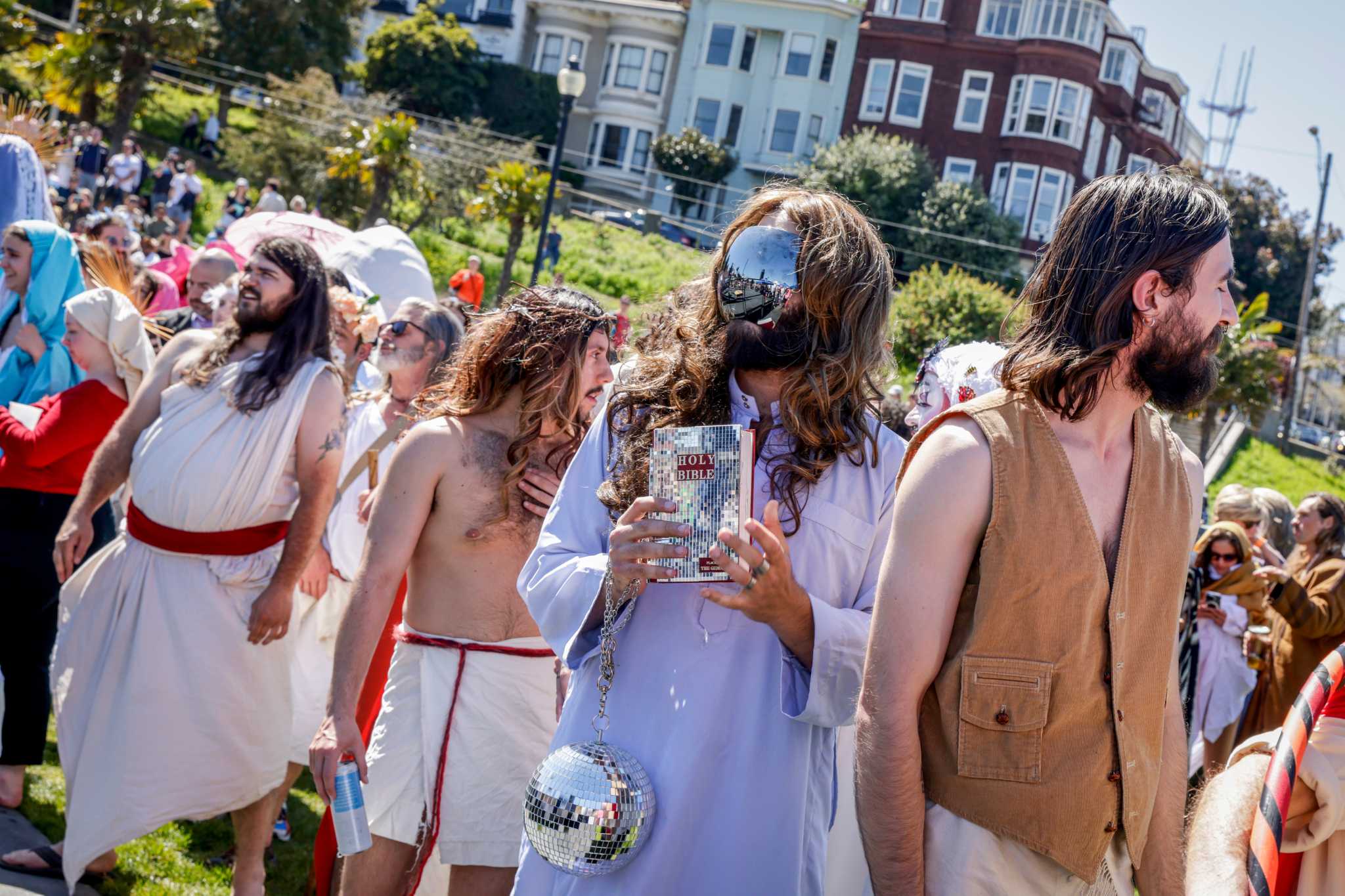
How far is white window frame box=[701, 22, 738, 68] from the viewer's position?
158 ft

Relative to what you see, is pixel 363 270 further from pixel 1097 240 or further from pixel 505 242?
pixel 505 242

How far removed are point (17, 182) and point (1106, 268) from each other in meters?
6.64

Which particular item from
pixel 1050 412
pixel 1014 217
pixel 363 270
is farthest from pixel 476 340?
pixel 1014 217

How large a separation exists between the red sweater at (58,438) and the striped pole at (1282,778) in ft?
14.8

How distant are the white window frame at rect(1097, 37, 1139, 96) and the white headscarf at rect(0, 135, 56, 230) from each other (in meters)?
44.8

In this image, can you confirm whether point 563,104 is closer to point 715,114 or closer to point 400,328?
point 400,328

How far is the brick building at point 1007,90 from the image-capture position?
1686 inches

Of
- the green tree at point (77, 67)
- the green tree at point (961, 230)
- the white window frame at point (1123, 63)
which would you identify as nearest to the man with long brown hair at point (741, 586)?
the green tree at point (77, 67)

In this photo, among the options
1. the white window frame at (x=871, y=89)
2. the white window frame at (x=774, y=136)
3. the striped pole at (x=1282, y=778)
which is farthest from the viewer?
the white window frame at (x=774, y=136)

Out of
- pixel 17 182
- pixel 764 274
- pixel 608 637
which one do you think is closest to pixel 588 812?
pixel 608 637

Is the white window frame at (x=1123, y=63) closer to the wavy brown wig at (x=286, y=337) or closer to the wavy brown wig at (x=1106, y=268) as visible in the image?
the wavy brown wig at (x=286, y=337)

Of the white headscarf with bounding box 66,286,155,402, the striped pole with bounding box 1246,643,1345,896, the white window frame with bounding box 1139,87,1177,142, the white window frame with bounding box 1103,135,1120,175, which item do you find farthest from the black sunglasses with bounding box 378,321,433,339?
the white window frame with bounding box 1139,87,1177,142

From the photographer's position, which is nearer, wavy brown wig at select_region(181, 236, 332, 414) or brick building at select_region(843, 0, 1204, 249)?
wavy brown wig at select_region(181, 236, 332, 414)

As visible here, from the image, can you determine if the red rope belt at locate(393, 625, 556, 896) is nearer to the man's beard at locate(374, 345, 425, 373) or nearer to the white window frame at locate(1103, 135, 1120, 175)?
the man's beard at locate(374, 345, 425, 373)
